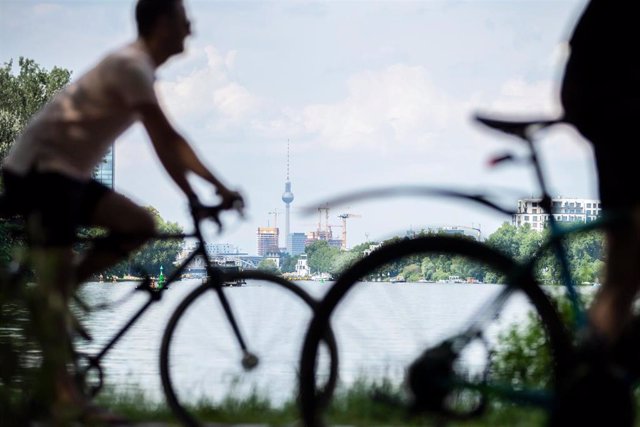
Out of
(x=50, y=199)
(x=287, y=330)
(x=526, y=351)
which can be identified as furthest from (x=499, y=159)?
(x=526, y=351)

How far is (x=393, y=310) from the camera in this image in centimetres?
380

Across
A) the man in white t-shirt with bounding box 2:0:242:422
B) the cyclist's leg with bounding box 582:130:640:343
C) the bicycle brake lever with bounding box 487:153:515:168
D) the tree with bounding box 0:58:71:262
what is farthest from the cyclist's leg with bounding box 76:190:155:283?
the tree with bounding box 0:58:71:262

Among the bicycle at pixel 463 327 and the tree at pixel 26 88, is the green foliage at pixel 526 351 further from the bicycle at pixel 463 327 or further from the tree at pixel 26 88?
the tree at pixel 26 88

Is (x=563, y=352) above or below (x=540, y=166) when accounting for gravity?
below

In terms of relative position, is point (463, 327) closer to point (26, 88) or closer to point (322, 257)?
point (26, 88)

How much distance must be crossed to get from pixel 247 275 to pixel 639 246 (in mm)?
2186

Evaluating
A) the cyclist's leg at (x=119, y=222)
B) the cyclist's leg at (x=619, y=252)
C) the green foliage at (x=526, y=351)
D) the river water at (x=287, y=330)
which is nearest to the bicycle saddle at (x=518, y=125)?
the cyclist's leg at (x=619, y=252)

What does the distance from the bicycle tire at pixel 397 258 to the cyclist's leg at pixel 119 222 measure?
1.19 metres

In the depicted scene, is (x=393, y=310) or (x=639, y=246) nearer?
(x=639, y=246)

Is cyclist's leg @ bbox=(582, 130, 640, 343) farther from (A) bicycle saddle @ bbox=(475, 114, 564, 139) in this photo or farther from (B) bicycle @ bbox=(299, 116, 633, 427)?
(A) bicycle saddle @ bbox=(475, 114, 564, 139)

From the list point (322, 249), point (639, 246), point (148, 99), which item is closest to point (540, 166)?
point (639, 246)

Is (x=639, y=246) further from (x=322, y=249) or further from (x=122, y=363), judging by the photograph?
(x=322, y=249)

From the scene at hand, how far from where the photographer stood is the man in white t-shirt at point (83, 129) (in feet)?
14.7

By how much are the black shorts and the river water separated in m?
0.70
